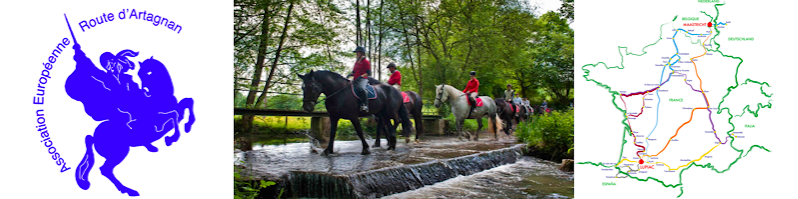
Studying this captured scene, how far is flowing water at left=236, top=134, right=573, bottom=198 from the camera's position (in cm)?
373

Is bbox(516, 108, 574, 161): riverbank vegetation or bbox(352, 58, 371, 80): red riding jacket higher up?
bbox(352, 58, 371, 80): red riding jacket

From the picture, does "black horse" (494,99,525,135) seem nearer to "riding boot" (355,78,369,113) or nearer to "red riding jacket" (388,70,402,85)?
"red riding jacket" (388,70,402,85)

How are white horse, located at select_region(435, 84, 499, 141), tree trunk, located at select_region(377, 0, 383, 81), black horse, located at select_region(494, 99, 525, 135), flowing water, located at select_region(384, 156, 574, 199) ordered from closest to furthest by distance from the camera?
flowing water, located at select_region(384, 156, 574, 199) < tree trunk, located at select_region(377, 0, 383, 81) < white horse, located at select_region(435, 84, 499, 141) < black horse, located at select_region(494, 99, 525, 135)

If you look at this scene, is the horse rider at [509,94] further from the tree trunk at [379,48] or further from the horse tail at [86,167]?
the horse tail at [86,167]

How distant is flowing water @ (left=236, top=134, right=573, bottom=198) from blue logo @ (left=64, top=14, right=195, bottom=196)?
809 mm

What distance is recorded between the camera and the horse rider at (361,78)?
562cm

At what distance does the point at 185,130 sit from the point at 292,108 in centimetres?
408

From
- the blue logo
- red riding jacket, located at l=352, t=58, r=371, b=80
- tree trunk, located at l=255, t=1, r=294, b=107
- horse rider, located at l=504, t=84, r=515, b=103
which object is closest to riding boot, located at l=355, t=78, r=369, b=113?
red riding jacket, located at l=352, t=58, r=371, b=80

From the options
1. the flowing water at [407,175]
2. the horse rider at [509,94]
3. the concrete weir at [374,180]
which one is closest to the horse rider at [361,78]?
the flowing water at [407,175]

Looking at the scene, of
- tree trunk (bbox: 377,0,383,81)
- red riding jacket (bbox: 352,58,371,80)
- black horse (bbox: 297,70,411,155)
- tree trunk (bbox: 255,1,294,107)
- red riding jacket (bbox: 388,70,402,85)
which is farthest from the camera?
tree trunk (bbox: 377,0,383,81)

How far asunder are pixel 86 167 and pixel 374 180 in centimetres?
210

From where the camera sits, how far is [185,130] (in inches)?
Result: 99.2

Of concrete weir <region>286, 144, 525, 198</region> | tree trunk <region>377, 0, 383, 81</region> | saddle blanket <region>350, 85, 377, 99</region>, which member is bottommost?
concrete weir <region>286, 144, 525, 198</region>
